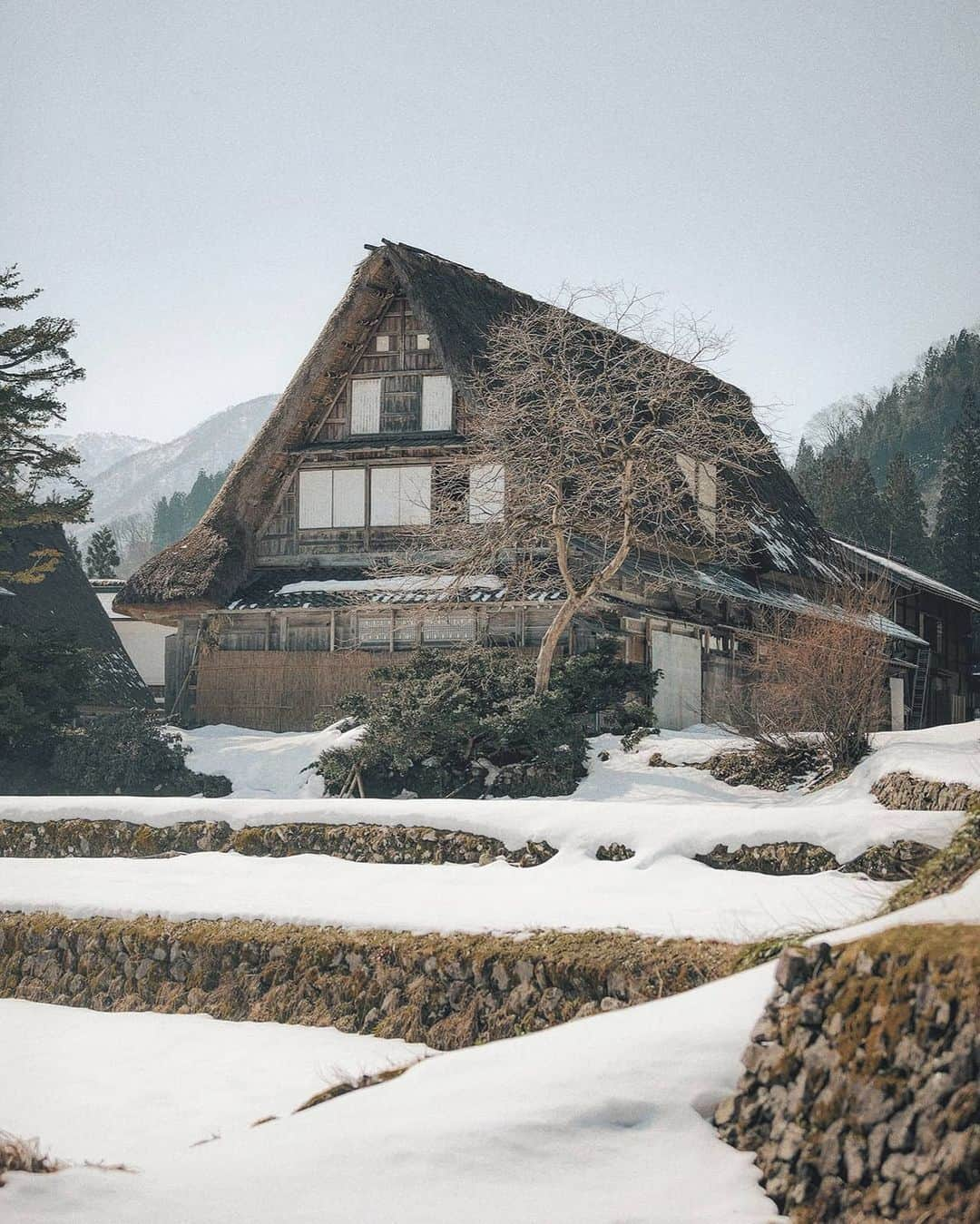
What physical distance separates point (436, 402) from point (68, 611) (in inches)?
480

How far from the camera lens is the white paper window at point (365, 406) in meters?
27.0

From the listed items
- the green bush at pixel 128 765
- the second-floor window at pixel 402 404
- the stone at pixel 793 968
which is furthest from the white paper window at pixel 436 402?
the stone at pixel 793 968

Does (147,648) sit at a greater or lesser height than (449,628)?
lesser

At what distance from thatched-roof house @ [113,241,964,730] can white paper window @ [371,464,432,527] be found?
0.10ft

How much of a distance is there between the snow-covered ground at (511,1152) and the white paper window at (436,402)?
20.7 meters

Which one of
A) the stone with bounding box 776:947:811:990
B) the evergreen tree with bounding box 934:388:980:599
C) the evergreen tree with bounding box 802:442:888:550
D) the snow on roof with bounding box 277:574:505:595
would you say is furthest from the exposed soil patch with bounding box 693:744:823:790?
the evergreen tree with bounding box 802:442:888:550

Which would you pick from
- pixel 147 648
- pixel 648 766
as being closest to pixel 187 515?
pixel 147 648

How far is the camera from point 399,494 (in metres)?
26.6

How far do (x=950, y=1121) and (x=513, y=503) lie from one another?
16.6 metres

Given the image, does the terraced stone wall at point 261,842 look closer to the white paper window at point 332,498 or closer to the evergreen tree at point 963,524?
the white paper window at point 332,498

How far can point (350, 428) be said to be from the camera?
27172 millimetres

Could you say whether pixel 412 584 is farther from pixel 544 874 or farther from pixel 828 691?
pixel 544 874

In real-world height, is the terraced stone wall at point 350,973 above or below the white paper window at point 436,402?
below

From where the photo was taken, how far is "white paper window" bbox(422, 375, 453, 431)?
26391mm
